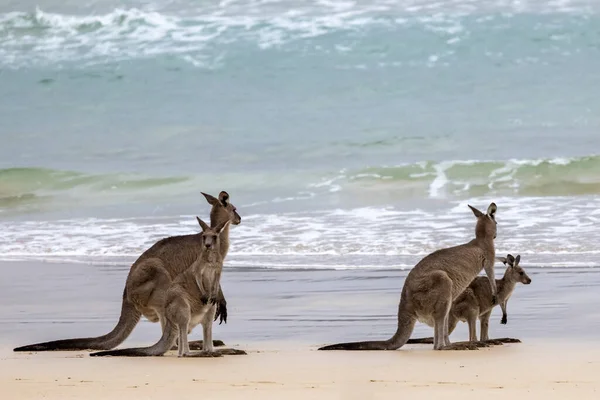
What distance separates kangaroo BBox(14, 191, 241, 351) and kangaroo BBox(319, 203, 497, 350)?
3.05 ft

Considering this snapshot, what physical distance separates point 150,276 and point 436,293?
1.60 meters

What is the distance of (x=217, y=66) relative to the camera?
102 feet

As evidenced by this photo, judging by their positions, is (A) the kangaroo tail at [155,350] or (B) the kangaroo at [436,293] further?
(B) the kangaroo at [436,293]

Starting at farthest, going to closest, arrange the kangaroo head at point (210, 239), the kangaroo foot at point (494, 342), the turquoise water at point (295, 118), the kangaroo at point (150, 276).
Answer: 1. the turquoise water at point (295, 118)
2. the kangaroo foot at point (494, 342)
3. the kangaroo at point (150, 276)
4. the kangaroo head at point (210, 239)

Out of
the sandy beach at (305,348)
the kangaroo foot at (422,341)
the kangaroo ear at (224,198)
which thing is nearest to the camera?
the sandy beach at (305,348)

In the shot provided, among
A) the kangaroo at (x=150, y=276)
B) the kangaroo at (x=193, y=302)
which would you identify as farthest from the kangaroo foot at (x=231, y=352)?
the kangaroo at (x=150, y=276)

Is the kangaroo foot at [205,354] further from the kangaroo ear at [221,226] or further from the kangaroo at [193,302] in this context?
the kangaroo ear at [221,226]

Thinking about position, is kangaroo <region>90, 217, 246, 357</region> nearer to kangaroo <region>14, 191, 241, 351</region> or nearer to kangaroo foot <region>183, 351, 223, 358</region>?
kangaroo foot <region>183, 351, 223, 358</region>

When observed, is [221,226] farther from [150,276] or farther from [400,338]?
[400,338]

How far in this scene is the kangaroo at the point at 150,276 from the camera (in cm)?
784

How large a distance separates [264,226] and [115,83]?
15.4 metres

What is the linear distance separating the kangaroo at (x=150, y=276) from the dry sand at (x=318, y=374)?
12 centimetres

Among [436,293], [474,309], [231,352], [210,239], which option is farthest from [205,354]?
[474,309]

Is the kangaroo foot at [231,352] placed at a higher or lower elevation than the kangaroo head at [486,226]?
lower
